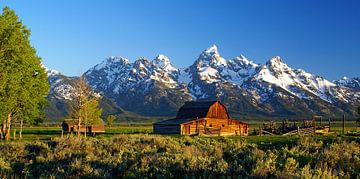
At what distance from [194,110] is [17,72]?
51.2m

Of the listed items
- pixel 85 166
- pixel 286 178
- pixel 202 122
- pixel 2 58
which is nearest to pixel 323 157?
pixel 286 178

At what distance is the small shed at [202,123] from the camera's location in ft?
271

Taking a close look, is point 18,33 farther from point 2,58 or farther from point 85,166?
point 85,166

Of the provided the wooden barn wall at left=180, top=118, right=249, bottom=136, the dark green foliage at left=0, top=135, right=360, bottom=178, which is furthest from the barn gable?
the dark green foliage at left=0, top=135, right=360, bottom=178

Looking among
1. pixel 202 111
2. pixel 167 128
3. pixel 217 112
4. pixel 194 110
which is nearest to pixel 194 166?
pixel 167 128

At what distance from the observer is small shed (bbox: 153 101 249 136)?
82.5m

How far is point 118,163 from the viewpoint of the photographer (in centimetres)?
1739

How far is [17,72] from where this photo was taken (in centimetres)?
4716

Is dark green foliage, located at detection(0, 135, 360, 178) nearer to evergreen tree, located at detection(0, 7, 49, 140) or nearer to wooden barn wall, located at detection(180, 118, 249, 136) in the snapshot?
evergreen tree, located at detection(0, 7, 49, 140)

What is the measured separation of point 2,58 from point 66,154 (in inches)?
1155

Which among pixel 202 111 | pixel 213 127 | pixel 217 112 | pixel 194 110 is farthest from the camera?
pixel 217 112

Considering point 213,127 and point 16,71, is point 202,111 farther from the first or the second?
point 16,71

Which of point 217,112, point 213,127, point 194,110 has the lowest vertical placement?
point 213,127

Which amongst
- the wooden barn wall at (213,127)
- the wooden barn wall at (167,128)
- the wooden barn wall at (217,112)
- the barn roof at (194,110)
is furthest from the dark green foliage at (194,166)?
the wooden barn wall at (217,112)
